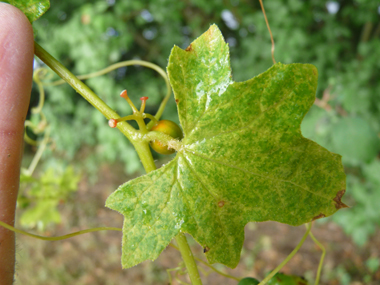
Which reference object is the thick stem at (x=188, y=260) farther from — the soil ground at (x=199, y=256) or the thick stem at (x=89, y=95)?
the soil ground at (x=199, y=256)

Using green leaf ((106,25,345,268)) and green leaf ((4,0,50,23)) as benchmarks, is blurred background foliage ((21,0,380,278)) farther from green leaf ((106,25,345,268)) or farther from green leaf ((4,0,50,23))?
green leaf ((4,0,50,23))

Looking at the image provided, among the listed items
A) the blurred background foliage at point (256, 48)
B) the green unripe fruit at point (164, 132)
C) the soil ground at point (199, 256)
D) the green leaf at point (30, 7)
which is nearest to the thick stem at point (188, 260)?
the green unripe fruit at point (164, 132)

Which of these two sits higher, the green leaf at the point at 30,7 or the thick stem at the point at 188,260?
the green leaf at the point at 30,7

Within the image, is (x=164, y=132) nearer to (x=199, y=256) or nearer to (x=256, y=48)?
(x=256, y=48)

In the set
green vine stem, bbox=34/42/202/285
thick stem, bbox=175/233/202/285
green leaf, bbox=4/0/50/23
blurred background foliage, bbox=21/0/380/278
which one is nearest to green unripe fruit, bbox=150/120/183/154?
green vine stem, bbox=34/42/202/285

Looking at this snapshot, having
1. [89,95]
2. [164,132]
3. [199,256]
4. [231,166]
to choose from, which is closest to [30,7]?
[89,95]

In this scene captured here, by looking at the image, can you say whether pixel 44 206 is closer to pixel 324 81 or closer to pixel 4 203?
pixel 4 203

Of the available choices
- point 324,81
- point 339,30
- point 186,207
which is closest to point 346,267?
point 324,81
